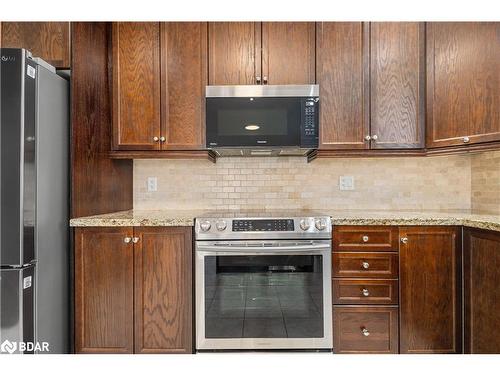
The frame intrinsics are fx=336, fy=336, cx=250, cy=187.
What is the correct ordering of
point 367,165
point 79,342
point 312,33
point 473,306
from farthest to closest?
point 367,165
point 312,33
point 79,342
point 473,306

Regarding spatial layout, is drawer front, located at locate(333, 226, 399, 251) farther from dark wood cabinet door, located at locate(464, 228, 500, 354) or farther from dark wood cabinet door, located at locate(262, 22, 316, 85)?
dark wood cabinet door, located at locate(262, 22, 316, 85)

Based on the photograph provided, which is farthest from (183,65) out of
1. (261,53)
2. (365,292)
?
(365,292)

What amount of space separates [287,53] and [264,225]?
3.76 ft

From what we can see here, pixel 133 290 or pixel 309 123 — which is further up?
pixel 309 123

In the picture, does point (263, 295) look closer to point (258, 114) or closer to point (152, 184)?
point (258, 114)

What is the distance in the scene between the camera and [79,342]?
1.91 metres

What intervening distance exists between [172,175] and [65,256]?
3.07 feet

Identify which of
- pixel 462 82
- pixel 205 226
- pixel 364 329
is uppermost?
pixel 462 82

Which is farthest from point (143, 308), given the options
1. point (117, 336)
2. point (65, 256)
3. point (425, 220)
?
point (425, 220)

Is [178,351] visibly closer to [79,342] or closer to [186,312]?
[186,312]

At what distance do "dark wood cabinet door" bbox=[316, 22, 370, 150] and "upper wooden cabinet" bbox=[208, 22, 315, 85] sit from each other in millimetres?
75
